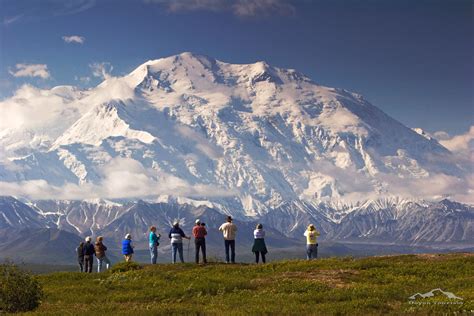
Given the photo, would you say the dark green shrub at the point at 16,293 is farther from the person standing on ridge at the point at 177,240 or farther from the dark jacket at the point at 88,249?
the dark jacket at the point at 88,249

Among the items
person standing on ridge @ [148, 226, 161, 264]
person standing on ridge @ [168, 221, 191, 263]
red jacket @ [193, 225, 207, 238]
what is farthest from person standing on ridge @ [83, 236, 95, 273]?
red jacket @ [193, 225, 207, 238]

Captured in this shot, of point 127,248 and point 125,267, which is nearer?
point 125,267

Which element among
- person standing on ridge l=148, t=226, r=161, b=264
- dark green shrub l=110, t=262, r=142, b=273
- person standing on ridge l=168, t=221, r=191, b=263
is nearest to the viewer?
dark green shrub l=110, t=262, r=142, b=273

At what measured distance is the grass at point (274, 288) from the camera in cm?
3397

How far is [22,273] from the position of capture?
37.4m

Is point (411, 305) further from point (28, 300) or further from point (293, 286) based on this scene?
point (28, 300)

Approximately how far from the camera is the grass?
3397 centimetres

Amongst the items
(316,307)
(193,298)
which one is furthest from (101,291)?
(316,307)

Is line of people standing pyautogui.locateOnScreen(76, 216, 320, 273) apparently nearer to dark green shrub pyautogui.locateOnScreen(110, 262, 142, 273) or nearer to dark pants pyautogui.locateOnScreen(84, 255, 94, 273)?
dark pants pyautogui.locateOnScreen(84, 255, 94, 273)

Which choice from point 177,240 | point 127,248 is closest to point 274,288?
point 177,240

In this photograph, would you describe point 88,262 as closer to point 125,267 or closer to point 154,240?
point 154,240

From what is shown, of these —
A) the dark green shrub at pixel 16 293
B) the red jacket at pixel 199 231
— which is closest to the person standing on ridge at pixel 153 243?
the red jacket at pixel 199 231

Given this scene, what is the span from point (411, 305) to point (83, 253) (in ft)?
114

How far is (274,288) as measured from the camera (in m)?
42.3
